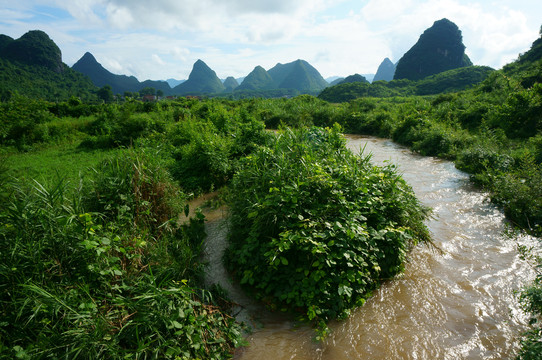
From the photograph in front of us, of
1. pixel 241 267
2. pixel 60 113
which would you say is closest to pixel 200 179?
pixel 241 267

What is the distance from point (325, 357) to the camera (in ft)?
10.6

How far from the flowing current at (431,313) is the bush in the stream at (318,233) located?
26 cm

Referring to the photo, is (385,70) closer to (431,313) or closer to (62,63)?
(62,63)

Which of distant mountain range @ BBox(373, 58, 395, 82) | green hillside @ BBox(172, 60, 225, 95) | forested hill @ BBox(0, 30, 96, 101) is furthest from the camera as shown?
green hillside @ BBox(172, 60, 225, 95)

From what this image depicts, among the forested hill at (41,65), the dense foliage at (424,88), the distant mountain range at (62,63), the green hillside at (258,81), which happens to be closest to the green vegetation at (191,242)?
the dense foliage at (424,88)

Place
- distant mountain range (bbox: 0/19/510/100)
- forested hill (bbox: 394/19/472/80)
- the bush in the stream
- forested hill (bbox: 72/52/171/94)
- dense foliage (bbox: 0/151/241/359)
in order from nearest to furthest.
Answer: dense foliage (bbox: 0/151/241/359) → the bush in the stream → distant mountain range (bbox: 0/19/510/100) → forested hill (bbox: 394/19/472/80) → forested hill (bbox: 72/52/171/94)

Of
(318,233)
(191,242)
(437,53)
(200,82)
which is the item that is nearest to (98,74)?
(200,82)

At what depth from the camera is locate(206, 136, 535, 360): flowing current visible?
330 centimetres

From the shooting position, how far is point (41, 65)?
77.3m

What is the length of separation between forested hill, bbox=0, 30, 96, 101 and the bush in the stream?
75.7m

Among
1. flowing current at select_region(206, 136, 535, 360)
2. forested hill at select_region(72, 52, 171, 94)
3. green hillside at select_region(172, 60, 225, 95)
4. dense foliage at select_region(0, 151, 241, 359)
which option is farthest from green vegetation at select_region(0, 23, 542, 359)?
green hillside at select_region(172, 60, 225, 95)

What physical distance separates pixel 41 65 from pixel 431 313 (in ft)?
351

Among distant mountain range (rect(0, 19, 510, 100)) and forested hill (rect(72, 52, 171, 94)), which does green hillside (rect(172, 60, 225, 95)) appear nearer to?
forested hill (rect(72, 52, 171, 94))

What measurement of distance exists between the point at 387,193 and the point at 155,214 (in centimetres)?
444
